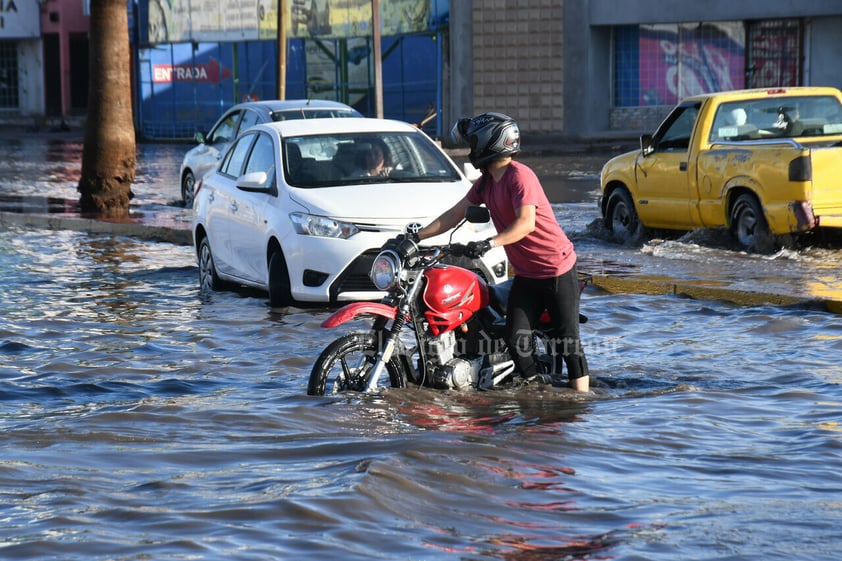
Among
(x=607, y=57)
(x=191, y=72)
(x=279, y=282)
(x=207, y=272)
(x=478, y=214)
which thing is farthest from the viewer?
(x=191, y=72)

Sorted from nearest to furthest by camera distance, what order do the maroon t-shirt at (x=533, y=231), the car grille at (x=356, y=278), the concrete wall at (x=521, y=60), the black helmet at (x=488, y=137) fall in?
the black helmet at (x=488, y=137) → the maroon t-shirt at (x=533, y=231) → the car grille at (x=356, y=278) → the concrete wall at (x=521, y=60)

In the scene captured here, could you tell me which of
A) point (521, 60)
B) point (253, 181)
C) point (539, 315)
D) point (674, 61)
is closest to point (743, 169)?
point (253, 181)

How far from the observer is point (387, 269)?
7480mm

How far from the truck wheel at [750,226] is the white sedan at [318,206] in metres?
3.47

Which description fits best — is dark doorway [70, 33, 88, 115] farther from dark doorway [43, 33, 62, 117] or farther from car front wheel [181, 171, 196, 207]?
car front wheel [181, 171, 196, 207]

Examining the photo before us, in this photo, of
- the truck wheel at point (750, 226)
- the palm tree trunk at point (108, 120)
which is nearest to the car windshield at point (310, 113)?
the palm tree trunk at point (108, 120)

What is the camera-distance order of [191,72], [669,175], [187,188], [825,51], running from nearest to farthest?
[669,175]
[187,188]
[825,51]
[191,72]

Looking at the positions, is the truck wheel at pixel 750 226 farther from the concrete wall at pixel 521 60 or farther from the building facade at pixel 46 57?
the building facade at pixel 46 57

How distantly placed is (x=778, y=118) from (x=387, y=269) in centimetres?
839

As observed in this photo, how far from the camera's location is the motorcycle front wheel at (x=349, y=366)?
7562 millimetres

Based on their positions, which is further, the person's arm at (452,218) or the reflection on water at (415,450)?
the person's arm at (452,218)

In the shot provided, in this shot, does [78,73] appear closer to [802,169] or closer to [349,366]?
[802,169]

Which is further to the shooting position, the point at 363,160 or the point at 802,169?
the point at 802,169

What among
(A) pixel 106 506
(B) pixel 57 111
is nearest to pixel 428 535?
(A) pixel 106 506
